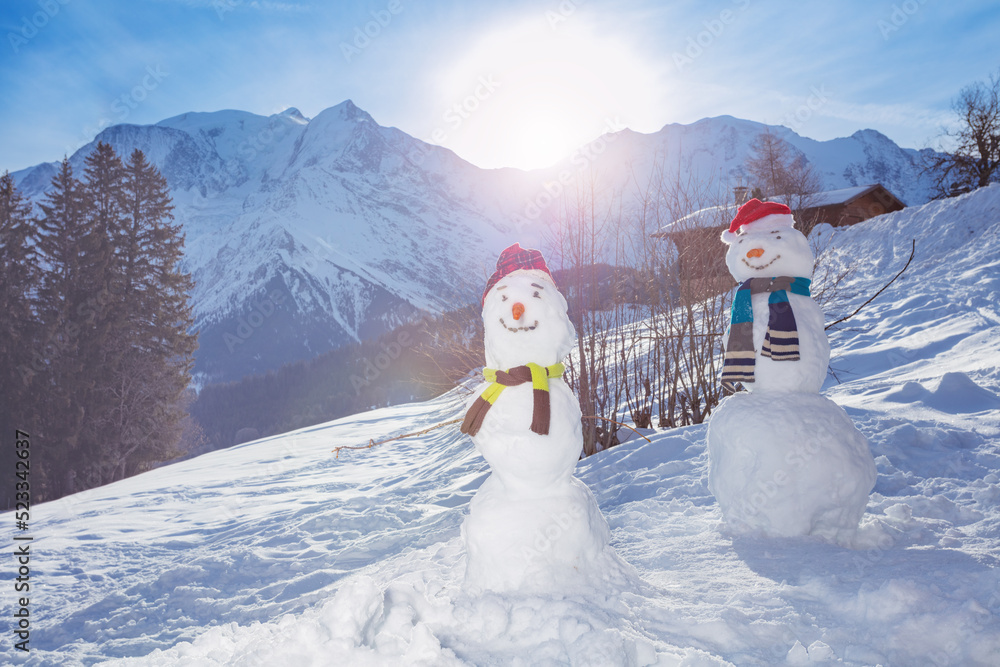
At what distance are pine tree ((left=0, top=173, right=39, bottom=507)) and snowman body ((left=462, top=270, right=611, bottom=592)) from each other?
52.7 ft

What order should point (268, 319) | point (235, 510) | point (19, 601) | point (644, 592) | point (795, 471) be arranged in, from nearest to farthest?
point (644, 592) < point (795, 471) < point (19, 601) < point (235, 510) < point (268, 319)

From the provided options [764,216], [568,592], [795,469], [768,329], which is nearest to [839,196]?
[764,216]

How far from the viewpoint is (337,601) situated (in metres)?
1.95

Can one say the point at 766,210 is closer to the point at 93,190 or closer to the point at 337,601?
the point at 337,601

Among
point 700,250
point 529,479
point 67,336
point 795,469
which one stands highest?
point 67,336

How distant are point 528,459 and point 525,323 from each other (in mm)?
643

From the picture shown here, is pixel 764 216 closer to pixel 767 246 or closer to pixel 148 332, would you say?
pixel 767 246

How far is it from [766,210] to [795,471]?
157cm

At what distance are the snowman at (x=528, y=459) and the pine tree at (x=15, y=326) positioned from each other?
1605 cm

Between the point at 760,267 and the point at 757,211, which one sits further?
the point at 757,211

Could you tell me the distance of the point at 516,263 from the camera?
2580 millimetres

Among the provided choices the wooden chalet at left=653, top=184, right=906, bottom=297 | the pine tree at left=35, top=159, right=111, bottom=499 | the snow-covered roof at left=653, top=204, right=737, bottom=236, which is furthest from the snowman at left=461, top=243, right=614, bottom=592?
the pine tree at left=35, top=159, right=111, bottom=499

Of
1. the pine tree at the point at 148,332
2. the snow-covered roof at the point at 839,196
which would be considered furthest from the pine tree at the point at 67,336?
the snow-covered roof at the point at 839,196

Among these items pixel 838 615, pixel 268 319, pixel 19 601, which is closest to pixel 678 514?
pixel 838 615
